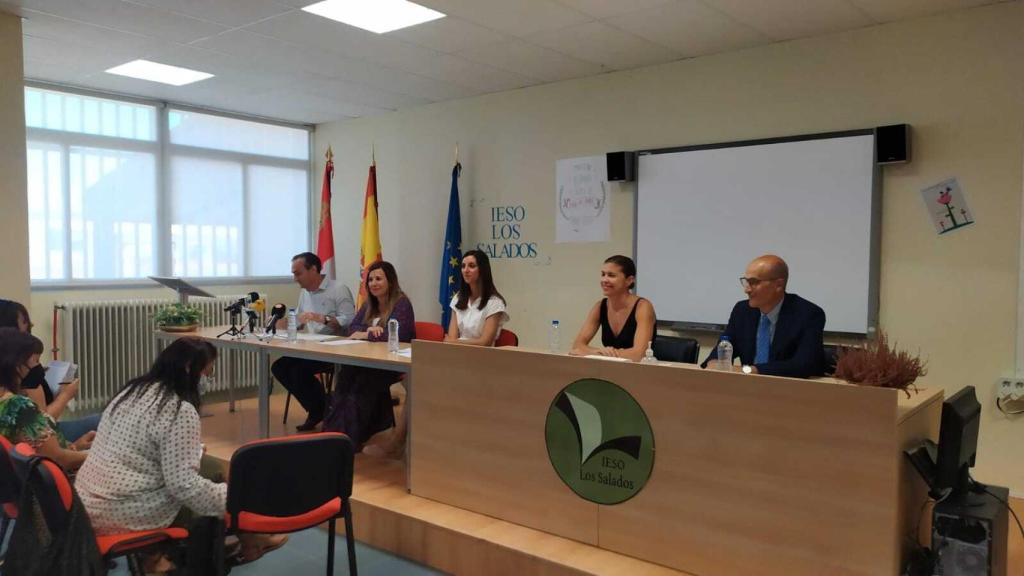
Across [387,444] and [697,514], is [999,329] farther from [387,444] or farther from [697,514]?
[387,444]

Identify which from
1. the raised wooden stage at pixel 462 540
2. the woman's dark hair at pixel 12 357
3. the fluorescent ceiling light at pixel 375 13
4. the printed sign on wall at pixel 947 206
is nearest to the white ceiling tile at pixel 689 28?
the fluorescent ceiling light at pixel 375 13

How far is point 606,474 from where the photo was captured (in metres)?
2.84

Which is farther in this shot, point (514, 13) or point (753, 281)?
point (514, 13)

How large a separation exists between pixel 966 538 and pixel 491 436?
5.69 feet

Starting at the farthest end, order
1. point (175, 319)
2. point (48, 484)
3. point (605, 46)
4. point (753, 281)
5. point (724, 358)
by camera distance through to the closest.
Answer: point (175, 319) → point (605, 46) → point (753, 281) → point (724, 358) → point (48, 484)

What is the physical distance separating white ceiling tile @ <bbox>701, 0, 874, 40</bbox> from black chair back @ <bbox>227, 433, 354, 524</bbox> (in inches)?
114

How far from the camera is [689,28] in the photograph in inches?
168

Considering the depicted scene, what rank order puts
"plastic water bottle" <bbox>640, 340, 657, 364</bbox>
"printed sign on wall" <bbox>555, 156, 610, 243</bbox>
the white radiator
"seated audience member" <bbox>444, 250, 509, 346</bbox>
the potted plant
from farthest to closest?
the white radiator → "printed sign on wall" <bbox>555, 156, 610, 243</bbox> → the potted plant → "seated audience member" <bbox>444, 250, 509, 346</bbox> → "plastic water bottle" <bbox>640, 340, 657, 364</bbox>

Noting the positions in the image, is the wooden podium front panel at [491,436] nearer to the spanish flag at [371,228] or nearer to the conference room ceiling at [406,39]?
the conference room ceiling at [406,39]

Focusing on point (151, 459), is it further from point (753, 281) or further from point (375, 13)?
point (375, 13)

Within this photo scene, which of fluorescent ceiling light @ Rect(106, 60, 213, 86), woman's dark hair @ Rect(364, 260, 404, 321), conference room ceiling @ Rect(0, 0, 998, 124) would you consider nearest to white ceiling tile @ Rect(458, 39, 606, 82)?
conference room ceiling @ Rect(0, 0, 998, 124)

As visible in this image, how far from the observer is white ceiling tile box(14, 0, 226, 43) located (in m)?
3.93

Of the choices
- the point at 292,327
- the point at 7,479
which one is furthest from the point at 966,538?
the point at 292,327

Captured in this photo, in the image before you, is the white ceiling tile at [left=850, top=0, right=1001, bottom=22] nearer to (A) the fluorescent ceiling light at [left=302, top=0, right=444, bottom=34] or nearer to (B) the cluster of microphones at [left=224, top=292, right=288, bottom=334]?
(A) the fluorescent ceiling light at [left=302, top=0, right=444, bottom=34]
